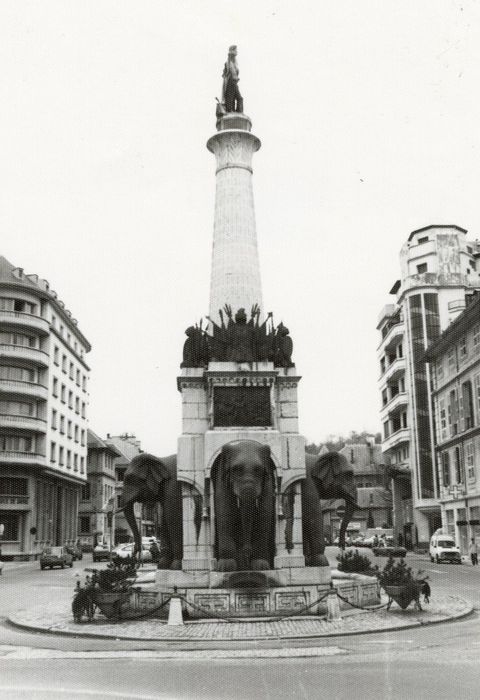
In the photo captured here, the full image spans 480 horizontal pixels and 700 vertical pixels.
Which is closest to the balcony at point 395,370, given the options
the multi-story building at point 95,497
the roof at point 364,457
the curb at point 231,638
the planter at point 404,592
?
the multi-story building at point 95,497

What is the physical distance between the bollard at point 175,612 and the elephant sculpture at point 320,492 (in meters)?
4.35

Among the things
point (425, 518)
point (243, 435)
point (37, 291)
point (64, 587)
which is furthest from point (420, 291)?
point (243, 435)

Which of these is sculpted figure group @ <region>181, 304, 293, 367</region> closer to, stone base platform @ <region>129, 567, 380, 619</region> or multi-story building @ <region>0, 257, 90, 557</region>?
stone base platform @ <region>129, 567, 380, 619</region>

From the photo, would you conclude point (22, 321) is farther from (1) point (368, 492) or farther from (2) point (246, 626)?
(1) point (368, 492)

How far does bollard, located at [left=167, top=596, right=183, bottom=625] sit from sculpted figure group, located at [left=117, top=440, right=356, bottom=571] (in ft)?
6.19

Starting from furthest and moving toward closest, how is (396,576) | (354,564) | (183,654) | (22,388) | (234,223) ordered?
(22,388) → (354,564) → (234,223) → (396,576) → (183,654)

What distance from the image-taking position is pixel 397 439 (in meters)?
68.6

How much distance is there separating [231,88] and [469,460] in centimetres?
3467

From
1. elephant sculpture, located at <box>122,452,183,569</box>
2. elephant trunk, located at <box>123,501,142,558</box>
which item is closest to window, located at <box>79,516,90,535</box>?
elephant trunk, located at <box>123,501,142,558</box>

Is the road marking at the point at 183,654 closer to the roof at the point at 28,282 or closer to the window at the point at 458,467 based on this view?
the window at the point at 458,467

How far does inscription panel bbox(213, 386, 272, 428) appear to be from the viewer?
65.8 feet

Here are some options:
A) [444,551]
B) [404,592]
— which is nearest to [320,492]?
[404,592]

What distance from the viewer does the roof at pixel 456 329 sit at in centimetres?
4908

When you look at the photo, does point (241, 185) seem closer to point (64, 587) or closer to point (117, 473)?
point (64, 587)
